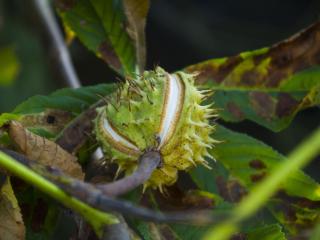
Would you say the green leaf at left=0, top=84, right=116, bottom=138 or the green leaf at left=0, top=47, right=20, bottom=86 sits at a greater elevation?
the green leaf at left=0, top=84, right=116, bottom=138

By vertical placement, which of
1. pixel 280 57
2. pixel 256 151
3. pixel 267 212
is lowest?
pixel 267 212

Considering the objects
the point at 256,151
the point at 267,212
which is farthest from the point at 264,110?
the point at 267,212

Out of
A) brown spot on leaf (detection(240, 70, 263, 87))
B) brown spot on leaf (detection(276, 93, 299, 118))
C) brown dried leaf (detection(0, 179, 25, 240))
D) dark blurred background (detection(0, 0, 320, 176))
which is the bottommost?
dark blurred background (detection(0, 0, 320, 176))

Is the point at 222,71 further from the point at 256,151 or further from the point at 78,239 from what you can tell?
the point at 78,239

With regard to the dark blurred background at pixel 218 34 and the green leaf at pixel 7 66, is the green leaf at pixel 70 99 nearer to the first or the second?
the green leaf at pixel 7 66

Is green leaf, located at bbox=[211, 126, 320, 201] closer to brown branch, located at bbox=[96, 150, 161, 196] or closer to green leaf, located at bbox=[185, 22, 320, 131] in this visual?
green leaf, located at bbox=[185, 22, 320, 131]

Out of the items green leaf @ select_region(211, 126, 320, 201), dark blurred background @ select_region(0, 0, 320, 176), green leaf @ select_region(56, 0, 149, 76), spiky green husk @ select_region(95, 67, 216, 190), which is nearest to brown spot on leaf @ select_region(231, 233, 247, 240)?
spiky green husk @ select_region(95, 67, 216, 190)

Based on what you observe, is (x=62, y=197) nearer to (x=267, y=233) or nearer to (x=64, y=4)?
(x=267, y=233)
